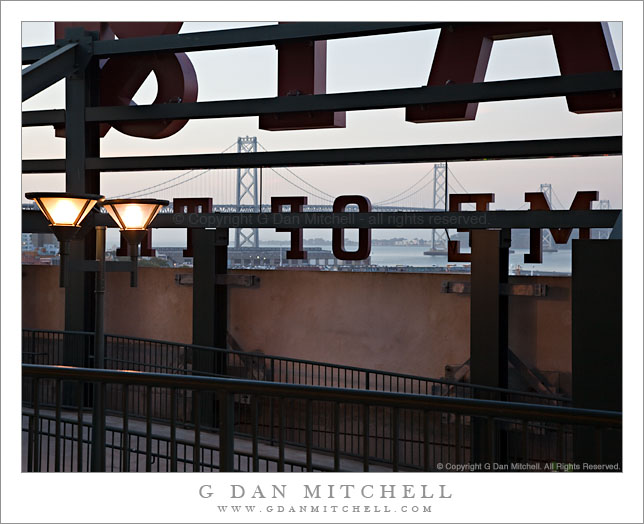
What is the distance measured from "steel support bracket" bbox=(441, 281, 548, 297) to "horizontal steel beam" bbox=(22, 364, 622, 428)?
618 centimetres

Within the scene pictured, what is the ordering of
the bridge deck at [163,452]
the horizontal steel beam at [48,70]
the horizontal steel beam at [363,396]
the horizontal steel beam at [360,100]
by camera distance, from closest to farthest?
the horizontal steel beam at [363,396], the horizontal steel beam at [360,100], the bridge deck at [163,452], the horizontal steel beam at [48,70]

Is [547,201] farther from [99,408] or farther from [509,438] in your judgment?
[99,408]

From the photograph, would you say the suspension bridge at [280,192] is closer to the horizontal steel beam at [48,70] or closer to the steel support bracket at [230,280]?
the steel support bracket at [230,280]

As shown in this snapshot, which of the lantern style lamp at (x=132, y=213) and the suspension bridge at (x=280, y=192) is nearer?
the lantern style lamp at (x=132, y=213)

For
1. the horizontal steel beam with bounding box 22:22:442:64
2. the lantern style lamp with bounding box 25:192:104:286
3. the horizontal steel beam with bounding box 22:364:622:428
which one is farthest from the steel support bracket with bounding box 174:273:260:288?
the horizontal steel beam with bounding box 22:364:622:428

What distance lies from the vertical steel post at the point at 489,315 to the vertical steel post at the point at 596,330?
3.92 meters

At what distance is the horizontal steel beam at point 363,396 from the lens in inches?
126

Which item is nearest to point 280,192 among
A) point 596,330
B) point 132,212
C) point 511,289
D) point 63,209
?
point 511,289

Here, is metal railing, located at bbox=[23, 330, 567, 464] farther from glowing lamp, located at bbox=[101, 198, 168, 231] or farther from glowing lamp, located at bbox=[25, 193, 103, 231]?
glowing lamp, located at bbox=[25, 193, 103, 231]

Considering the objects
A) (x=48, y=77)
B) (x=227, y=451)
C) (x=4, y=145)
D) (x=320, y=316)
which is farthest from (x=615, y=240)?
(x=48, y=77)

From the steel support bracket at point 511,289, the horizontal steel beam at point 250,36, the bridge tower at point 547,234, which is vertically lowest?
the steel support bracket at point 511,289

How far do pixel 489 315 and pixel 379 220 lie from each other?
6.36 feet

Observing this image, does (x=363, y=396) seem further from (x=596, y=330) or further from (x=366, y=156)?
(x=366, y=156)

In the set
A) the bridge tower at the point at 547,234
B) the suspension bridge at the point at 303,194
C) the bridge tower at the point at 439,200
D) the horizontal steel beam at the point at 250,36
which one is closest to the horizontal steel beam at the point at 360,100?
the horizontal steel beam at the point at 250,36
